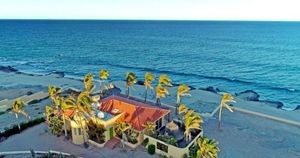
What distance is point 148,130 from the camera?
29344 mm

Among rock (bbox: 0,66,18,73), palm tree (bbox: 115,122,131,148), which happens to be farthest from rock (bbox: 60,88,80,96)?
rock (bbox: 0,66,18,73)

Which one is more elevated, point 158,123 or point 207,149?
point 207,149

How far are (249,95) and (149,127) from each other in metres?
34.0

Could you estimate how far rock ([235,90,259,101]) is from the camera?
2086 inches

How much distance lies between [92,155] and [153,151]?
6.87 metres

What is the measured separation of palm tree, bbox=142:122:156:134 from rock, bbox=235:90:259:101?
30370 millimetres

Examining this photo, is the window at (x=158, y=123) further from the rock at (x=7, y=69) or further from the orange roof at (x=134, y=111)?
the rock at (x=7, y=69)

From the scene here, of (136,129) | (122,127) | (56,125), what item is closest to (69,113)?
(56,125)

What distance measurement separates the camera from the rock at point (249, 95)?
5298 centimetres

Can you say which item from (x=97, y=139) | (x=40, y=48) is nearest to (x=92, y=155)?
(x=97, y=139)

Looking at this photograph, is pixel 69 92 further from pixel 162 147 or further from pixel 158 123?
pixel 162 147

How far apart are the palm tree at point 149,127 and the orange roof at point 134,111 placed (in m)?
0.57

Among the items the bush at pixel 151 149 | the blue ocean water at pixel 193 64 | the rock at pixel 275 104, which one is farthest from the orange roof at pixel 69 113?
the rock at pixel 275 104

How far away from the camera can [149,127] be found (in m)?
29.0
